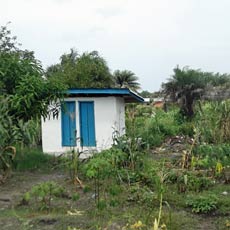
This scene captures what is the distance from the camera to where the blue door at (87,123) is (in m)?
14.2

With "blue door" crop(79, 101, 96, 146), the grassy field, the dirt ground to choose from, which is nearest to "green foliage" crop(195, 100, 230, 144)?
"blue door" crop(79, 101, 96, 146)

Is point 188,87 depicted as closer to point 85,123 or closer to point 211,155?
point 85,123

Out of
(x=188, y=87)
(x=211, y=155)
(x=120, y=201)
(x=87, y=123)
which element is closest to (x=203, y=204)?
(x=120, y=201)

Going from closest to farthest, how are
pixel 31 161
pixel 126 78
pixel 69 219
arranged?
1. pixel 69 219
2. pixel 31 161
3. pixel 126 78

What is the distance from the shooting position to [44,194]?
630cm

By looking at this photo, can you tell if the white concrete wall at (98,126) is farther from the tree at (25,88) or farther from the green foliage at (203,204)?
the green foliage at (203,204)

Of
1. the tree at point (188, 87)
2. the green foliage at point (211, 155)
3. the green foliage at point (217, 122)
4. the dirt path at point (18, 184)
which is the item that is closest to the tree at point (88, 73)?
the tree at point (188, 87)

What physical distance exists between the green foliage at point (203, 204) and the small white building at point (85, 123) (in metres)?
7.76

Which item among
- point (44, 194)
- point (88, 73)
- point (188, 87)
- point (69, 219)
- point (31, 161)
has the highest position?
point (88, 73)

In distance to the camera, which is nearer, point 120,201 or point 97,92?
point 120,201

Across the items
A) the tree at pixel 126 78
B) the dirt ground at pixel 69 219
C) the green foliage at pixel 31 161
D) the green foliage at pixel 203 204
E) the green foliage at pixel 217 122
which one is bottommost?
the dirt ground at pixel 69 219

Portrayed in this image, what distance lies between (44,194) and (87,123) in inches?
316

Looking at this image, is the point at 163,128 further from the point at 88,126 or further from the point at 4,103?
the point at 4,103

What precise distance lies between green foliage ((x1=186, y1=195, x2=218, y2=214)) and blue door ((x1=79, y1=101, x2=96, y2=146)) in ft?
26.0
